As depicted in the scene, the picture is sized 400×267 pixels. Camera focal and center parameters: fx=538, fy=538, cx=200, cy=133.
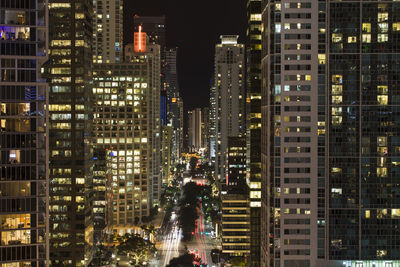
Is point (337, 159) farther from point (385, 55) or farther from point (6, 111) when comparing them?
point (6, 111)

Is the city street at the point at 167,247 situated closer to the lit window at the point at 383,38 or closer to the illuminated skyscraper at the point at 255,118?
the illuminated skyscraper at the point at 255,118

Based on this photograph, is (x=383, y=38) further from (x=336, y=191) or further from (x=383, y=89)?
(x=336, y=191)

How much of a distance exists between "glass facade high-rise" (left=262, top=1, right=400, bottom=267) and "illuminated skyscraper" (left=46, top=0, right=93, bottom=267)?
4588 centimetres

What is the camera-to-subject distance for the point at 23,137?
63.9m

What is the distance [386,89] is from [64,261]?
79.8 metres

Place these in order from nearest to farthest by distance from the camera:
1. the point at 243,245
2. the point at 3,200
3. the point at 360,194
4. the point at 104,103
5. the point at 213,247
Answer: the point at 3,200, the point at 360,194, the point at 243,245, the point at 213,247, the point at 104,103

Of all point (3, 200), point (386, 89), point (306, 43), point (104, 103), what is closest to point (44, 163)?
point (3, 200)

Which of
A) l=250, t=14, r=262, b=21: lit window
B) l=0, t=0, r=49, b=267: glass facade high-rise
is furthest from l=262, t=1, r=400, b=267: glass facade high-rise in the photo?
l=0, t=0, r=49, b=267: glass facade high-rise

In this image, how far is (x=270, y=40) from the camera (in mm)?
106062

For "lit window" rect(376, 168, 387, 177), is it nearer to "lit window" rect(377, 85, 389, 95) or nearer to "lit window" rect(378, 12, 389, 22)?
"lit window" rect(377, 85, 389, 95)

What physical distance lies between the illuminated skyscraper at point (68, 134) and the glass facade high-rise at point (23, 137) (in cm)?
6140

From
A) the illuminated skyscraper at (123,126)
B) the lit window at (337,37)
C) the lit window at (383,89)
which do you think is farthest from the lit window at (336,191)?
the illuminated skyscraper at (123,126)

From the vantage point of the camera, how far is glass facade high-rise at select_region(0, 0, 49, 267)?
206 ft

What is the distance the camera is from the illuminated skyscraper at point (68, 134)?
12425 centimetres
